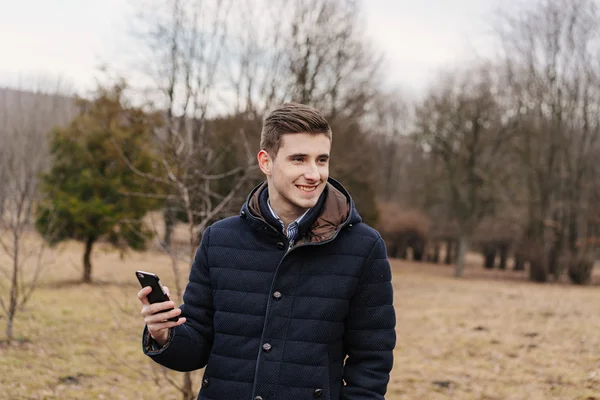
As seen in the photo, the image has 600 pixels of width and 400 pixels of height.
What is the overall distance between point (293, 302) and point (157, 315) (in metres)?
0.47

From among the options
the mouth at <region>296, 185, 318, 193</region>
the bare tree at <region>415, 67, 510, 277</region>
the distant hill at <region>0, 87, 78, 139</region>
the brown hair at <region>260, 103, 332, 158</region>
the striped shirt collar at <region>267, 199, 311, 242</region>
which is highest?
the bare tree at <region>415, 67, 510, 277</region>

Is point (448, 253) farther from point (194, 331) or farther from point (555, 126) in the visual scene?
point (194, 331)

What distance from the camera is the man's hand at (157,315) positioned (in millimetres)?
1972

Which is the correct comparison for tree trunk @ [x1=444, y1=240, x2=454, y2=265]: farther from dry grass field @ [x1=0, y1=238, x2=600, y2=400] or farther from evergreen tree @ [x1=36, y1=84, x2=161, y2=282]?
evergreen tree @ [x1=36, y1=84, x2=161, y2=282]

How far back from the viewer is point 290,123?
209 centimetres

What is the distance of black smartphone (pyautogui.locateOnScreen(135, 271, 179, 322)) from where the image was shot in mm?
1899

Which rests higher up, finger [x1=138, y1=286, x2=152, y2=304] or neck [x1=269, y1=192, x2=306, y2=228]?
neck [x1=269, y1=192, x2=306, y2=228]

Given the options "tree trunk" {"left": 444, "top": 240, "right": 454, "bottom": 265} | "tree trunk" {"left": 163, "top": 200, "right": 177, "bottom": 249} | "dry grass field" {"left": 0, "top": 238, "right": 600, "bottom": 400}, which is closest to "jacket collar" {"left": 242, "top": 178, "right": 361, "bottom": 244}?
"dry grass field" {"left": 0, "top": 238, "right": 600, "bottom": 400}

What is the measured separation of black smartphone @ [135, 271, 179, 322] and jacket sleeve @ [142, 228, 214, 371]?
16cm

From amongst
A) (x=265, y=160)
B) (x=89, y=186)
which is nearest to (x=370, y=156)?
(x=89, y=186)

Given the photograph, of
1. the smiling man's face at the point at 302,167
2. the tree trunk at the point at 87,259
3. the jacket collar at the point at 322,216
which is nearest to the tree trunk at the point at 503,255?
the tree trunk at the point at 87,259

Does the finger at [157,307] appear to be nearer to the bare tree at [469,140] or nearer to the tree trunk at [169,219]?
the tree trunk at [169,219]

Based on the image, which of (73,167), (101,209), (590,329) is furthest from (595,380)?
(73,167)

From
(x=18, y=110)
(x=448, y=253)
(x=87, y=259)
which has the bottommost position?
(x=87, y=259)
